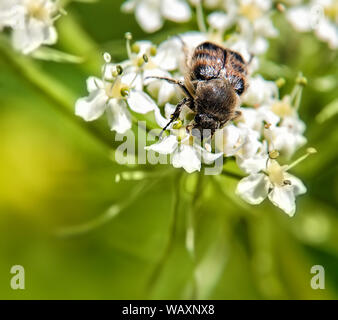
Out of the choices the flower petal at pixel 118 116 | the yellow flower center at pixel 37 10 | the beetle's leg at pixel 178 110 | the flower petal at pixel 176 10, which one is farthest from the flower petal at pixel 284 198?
the yellow flower center at pixel 37 10

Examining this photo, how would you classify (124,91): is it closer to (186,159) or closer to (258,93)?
(186,159)

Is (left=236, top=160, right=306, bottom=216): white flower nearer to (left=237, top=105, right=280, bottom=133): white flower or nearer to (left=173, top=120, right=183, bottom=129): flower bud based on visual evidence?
(left=237, top=105, right=280, bottom=133): white flower

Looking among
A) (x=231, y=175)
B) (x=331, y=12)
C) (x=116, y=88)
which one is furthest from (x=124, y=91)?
(x=331, y=12)

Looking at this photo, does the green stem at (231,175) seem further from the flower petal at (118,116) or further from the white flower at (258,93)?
the flower petal at (118,116)

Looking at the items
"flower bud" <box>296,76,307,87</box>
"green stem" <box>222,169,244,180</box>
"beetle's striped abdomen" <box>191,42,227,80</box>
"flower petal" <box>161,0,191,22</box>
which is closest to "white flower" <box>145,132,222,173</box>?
"green stem" <box>222,169,244,180</box>

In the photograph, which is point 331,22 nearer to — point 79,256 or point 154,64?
point 154,64
